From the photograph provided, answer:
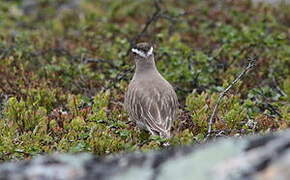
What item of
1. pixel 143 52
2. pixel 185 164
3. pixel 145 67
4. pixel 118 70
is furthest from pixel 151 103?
pixel 185 164

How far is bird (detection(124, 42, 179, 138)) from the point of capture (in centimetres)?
738

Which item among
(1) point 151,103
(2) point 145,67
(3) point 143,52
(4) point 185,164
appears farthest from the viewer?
(3) point 143,52

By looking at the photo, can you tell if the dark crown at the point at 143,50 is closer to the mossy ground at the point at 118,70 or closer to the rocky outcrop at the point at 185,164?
the mossy ground at the point at 118,70

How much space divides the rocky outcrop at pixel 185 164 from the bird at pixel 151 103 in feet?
11.6

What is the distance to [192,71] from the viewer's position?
32.7 ft

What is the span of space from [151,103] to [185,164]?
4123mm

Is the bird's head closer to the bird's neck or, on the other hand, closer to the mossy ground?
the bird's neck

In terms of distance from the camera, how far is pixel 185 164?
346 centimetres

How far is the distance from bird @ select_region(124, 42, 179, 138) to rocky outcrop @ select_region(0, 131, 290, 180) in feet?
A: 11.6

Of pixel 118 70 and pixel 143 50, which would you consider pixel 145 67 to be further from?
pixel 118 70

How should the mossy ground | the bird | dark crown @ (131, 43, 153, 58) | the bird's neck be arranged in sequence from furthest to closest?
dark crown @ (131, 43, 153, 58), the bird's neck, the mossy ground, the bird

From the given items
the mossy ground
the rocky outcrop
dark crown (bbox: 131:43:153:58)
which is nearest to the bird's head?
dark crown (bbox: 131:43:153:58)

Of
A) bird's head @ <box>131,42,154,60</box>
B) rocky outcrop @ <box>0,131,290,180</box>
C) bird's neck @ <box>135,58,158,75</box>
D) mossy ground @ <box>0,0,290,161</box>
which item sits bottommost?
mossy ground @ <box>0,0,290,161</box>

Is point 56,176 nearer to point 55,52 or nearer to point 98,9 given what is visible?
point 55,52
